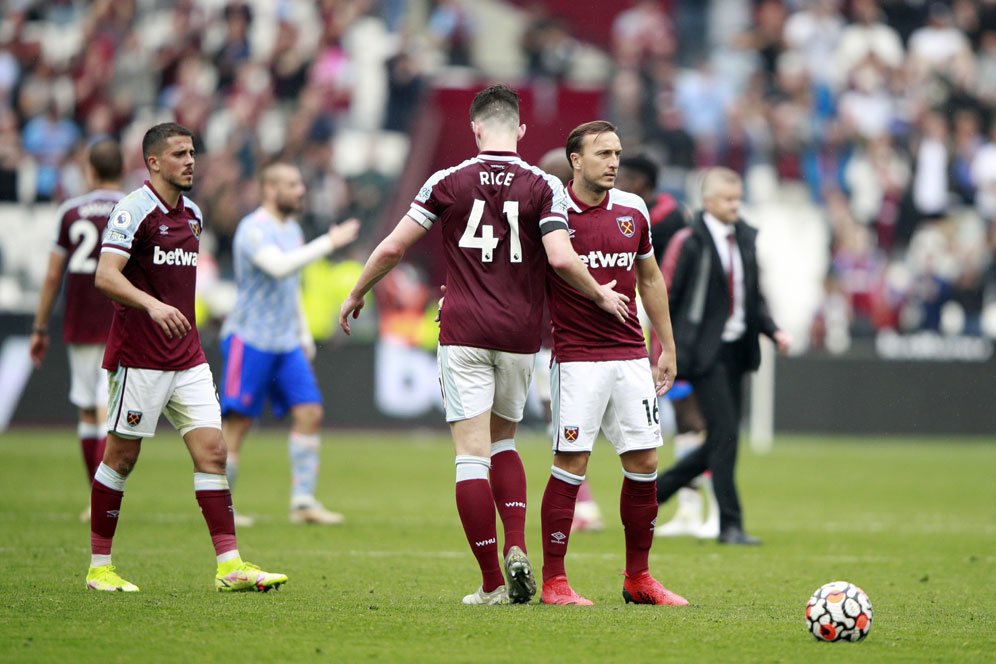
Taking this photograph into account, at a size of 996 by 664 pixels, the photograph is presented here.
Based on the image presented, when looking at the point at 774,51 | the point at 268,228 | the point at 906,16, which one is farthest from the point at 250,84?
the point at 268,228

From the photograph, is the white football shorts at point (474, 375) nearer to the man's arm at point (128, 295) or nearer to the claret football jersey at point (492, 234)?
the claret football jersey at point (492, 234)

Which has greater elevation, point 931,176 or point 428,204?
point 931,176

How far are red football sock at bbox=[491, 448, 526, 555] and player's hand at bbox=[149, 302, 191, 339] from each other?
67.9 inches

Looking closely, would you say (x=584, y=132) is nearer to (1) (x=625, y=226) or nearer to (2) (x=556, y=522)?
(1) (x=625, y=226)

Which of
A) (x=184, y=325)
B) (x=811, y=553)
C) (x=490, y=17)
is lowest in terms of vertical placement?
(x=811, y=553)

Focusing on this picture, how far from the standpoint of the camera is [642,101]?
24.9m

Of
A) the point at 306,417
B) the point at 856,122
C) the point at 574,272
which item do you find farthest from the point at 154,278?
the point at 856,122

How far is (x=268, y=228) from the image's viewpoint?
38.5 feet

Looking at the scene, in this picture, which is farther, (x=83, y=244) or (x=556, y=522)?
(x=83, y=244)

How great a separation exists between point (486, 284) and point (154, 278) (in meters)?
1.79

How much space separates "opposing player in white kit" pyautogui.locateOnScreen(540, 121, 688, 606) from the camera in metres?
7.69

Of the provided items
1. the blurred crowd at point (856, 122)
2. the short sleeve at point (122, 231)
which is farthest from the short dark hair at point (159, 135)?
the blurred crowd at point (856, 122)

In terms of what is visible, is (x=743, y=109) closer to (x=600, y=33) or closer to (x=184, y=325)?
(x=600, y=33)

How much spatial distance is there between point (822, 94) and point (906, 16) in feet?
10.0
